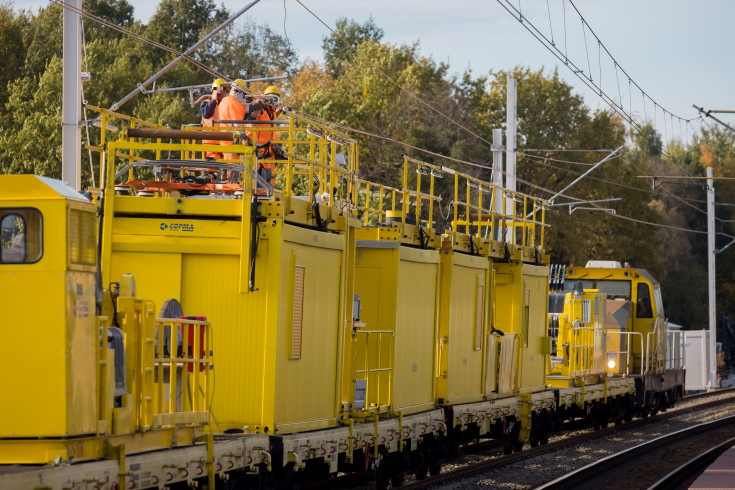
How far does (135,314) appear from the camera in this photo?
24.8ft

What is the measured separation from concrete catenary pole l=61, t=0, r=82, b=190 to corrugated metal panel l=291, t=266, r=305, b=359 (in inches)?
147

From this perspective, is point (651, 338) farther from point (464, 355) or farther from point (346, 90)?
point (346, 90)

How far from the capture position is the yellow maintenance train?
6.68 m

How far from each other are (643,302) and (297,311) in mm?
17380

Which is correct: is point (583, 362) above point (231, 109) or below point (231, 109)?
below

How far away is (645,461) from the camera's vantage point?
720 inches

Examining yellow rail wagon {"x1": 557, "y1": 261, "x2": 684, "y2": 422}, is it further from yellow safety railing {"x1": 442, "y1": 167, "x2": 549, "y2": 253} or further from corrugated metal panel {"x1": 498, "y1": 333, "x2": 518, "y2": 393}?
corrugated metal panel {"x1": 498, "y1": 333, "x2": 518, "y2": 393}

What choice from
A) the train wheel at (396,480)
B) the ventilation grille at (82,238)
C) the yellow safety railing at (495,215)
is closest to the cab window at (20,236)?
the ventilation grille at (82,238)

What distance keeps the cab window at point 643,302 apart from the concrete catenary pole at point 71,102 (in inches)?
638

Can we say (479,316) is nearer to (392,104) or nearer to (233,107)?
(233,107)

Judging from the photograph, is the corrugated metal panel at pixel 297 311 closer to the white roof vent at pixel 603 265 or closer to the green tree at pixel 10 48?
the white roof vent at pixel 603 265

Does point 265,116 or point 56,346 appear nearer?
point 56,346

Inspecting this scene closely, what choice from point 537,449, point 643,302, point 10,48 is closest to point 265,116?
point 537,449

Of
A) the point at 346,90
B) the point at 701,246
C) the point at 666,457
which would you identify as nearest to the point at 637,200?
the point at 346,90
